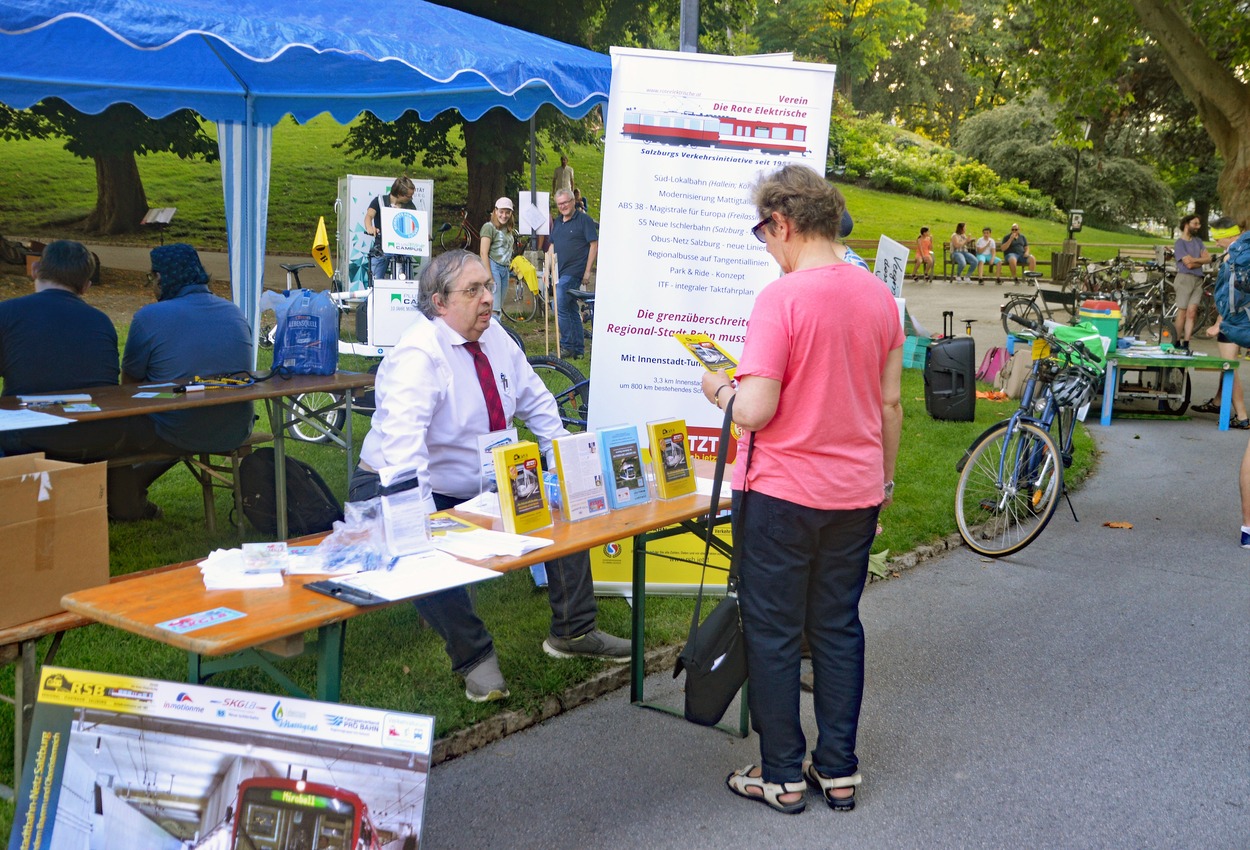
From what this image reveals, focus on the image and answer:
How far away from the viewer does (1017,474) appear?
6.43 m

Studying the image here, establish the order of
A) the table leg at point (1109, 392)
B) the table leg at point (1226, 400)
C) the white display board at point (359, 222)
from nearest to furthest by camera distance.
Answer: the table leg at point (1226, 400) < the table leg at point (1109, 392) < the white display board at point (359, 222)

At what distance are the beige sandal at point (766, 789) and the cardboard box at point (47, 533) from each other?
6.74ft

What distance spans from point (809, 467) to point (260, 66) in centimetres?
560

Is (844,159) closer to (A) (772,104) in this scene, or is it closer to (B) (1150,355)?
(B) (1150,355)

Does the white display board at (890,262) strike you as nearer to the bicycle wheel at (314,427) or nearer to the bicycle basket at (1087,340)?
the bicycle basket at (1087,340)

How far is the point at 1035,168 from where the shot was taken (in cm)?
4319

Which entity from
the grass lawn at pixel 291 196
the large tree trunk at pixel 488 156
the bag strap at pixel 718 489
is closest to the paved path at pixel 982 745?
the bag strap at pixel 718 489

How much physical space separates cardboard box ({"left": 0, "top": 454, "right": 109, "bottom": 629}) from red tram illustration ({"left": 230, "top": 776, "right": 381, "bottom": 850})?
1.13m

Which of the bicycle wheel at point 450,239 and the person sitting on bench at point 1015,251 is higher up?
the person sitting on bench at point 1015,251

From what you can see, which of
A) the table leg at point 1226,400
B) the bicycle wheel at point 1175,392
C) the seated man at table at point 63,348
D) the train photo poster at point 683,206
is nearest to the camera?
the train photo poster at point 683,206

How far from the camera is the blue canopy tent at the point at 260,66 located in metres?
4.81

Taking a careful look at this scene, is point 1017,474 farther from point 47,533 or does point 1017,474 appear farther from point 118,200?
point 118,200

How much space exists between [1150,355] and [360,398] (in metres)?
7.30

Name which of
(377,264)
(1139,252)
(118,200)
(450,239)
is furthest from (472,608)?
(1139,252)
